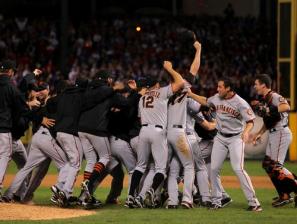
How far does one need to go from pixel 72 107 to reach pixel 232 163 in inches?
96.6

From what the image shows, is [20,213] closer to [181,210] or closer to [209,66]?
[181,210]

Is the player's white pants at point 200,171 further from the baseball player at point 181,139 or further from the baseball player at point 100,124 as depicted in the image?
the baseball player at point 100,124

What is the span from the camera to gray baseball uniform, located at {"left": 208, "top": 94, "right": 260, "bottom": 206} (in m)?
12.4

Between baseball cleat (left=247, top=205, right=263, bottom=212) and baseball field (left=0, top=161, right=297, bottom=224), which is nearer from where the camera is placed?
baseball field (left=0, top=161, right=297, bottom=224)

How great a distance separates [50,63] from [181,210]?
62.2 ft

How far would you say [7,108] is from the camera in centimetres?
1312

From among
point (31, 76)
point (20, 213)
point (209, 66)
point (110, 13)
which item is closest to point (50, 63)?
point (209, 66)

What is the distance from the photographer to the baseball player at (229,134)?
40.6 feet

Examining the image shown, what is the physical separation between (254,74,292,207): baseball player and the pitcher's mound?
2.91m

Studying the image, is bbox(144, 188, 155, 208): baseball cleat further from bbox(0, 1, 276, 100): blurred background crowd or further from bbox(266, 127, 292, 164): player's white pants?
bbox(0, 1, 276, 100): blurred background crowd

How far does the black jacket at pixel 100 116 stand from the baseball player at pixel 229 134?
1058 millimetres

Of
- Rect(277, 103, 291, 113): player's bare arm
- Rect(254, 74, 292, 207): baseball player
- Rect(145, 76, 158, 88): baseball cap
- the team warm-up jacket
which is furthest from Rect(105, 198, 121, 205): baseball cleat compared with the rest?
Rect(277, 103, 291, 113): player's bare arm

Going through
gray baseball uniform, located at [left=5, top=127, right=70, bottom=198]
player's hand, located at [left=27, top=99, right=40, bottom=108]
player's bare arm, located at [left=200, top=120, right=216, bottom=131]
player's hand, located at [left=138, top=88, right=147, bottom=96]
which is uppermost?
player's hand, located at [left=138, top=88, right=147, bottom=96]

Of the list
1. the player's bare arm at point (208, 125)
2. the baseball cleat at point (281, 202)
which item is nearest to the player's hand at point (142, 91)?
the player's bare arm at point (208, 125)
